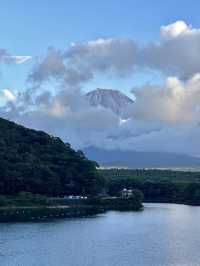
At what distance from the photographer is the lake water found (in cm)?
4144

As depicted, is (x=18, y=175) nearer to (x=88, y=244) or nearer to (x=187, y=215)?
(x=187, y=215)

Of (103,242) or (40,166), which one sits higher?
(40,166)

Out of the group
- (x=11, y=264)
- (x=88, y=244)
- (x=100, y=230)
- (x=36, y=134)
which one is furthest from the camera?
(x=36, y=134)

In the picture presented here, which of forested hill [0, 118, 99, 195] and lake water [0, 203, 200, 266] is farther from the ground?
forested hill [0, 118, 99, 195]

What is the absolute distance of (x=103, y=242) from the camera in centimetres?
4934

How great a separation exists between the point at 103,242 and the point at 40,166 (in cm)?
3862

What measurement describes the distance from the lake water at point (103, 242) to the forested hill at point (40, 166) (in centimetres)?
1707

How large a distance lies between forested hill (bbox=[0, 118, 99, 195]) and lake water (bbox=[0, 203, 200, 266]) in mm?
17071

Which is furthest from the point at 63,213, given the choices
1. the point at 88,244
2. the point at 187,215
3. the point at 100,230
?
the point at 88,244

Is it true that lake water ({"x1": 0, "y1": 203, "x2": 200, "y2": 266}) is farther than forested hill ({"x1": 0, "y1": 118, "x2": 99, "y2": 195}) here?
No

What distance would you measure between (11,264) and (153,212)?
4042 centimetres

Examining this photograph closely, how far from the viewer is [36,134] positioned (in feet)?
333

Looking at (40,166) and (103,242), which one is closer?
(103,242)

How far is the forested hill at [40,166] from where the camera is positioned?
83875 mm
